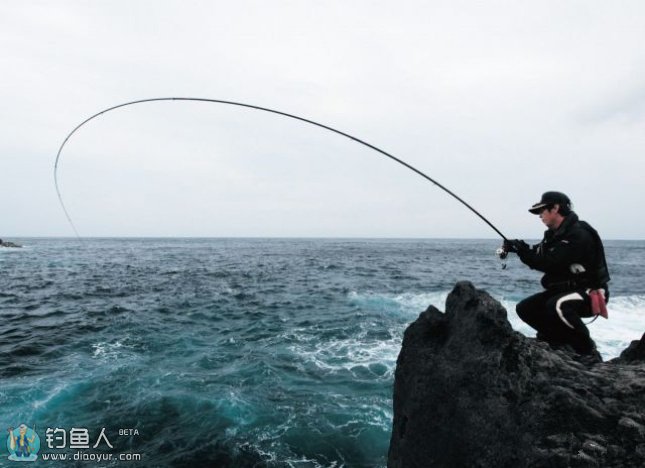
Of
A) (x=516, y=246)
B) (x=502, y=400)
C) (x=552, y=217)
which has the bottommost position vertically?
(x=502, y=400)

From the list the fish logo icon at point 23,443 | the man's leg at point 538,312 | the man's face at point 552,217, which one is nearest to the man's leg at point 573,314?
the man's leg at point 538,312

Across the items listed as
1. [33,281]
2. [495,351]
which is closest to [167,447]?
[495,351]

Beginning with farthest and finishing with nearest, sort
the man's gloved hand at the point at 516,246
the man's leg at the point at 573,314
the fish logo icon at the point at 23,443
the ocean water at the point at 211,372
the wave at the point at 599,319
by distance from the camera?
the wave at the point at 599,319
the ocean water at the point at 211,372
the fish logo icon at the point at 23,443
the man's gloved hand at the point at 516,246
the man's leg at the point at 573,314

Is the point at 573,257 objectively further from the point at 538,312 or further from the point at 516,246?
the point at 538,312

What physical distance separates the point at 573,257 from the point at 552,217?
642mm

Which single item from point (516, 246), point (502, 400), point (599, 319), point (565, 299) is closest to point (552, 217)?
point (516, 246)

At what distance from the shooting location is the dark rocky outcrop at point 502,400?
10.1ft

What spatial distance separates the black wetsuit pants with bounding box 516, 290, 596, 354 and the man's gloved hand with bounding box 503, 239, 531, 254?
2.30 ft

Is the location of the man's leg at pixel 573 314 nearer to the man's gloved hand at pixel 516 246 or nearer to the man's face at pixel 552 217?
the man's gloved hand at pixel 516 246

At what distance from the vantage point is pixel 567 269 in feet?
14.8

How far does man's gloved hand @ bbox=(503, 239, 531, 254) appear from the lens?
4637 mm

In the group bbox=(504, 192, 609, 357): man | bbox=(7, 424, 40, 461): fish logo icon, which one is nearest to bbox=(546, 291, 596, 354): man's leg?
bbox=(504, 192, 609, 357): man

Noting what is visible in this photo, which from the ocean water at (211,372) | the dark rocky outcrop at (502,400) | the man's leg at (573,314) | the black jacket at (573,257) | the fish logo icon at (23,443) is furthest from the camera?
the ocean water at (211,372)

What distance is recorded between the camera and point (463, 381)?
4.02 meters
